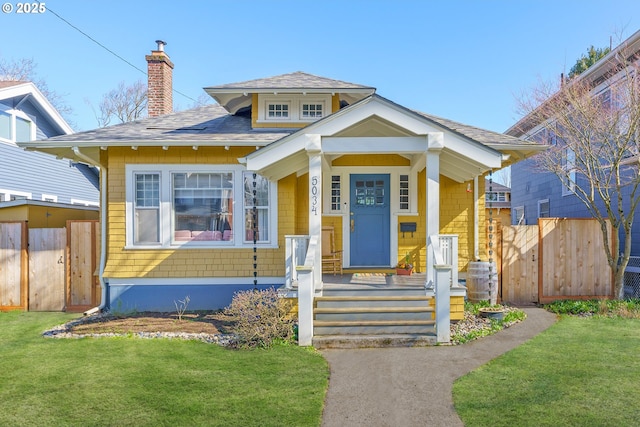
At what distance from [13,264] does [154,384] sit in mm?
6607

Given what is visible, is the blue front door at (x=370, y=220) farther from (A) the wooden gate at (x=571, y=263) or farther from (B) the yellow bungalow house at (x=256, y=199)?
(A) the wooden gate at (x=571, y=263)

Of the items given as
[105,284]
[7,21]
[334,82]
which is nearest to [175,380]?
[105,284]

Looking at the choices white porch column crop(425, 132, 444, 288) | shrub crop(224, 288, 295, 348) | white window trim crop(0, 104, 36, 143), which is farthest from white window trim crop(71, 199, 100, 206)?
white porch column crop(425, 132, 444, 288)

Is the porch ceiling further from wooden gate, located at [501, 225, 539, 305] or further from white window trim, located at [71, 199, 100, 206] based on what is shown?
white window trim, located at [71, 199, 100, 206]

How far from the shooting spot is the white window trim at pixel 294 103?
32.6 feet

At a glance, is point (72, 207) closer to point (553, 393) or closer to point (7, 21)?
point (7, 21)

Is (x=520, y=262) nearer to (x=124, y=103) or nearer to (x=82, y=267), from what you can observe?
(x=82, y=267)

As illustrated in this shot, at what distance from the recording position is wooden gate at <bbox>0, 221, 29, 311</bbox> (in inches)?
354

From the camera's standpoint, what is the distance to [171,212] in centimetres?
887

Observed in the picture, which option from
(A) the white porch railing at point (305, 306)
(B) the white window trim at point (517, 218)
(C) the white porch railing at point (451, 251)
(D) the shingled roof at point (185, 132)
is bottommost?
(A) the white porch railing at point (305, 306)

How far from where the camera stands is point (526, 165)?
16.8m

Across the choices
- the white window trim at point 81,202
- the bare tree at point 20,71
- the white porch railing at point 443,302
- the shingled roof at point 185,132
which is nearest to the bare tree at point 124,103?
the bare tree at point 20,71

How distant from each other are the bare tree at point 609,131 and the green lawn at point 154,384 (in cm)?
747

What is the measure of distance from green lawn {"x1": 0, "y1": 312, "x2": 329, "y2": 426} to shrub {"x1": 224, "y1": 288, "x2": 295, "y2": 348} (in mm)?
299
